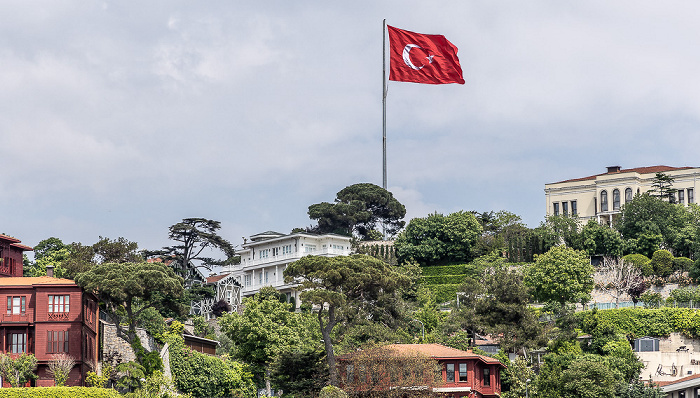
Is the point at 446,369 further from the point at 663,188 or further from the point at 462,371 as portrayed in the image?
the point at 663,188

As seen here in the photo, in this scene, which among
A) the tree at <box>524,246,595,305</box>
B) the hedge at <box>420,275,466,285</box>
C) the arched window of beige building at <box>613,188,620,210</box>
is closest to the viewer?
the tree at <box>524,246,595,305</box>

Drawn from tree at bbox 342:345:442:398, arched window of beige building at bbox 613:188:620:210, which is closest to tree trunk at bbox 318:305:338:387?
tree at bbox 342:345:442:398

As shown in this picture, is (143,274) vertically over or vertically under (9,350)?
over

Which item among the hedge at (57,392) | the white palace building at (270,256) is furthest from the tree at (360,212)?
Answer: the hedge at (57,392)

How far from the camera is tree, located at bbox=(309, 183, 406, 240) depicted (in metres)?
134

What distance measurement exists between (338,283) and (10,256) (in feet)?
96.0

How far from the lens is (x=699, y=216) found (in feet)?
373

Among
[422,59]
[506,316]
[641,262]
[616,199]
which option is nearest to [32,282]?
[506,316]

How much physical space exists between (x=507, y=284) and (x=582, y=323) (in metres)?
7.59

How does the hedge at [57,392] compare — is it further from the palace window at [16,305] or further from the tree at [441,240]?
the tree at [441,240]

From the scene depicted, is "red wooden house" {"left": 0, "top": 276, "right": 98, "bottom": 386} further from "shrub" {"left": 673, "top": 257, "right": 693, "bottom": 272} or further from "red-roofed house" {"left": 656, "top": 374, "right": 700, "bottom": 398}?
"shrub" {"left": 673, "top": 257, "right": 693, "bottom": 272}

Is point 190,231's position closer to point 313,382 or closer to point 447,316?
point 447,316

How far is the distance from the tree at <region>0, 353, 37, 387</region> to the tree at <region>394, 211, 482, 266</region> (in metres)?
51.9

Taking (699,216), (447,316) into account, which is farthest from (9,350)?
(699,216)
